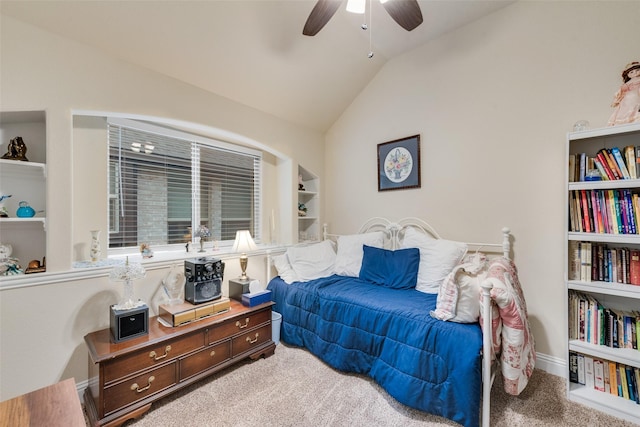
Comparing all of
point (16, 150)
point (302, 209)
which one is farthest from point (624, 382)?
point (16, 150)

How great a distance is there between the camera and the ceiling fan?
1.60 m

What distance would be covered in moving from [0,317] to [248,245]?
5.28 feet

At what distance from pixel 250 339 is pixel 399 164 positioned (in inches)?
93.4

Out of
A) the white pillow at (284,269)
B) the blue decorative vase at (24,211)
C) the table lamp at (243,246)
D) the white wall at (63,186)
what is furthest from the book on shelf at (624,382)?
the blue decorative vase at (24,211)

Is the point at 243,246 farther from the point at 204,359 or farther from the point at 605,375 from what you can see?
the point at 605,375

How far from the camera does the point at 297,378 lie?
2.10 m

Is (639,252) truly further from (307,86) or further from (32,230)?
(32,230)

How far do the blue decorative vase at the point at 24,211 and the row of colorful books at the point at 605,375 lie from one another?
12.4ft

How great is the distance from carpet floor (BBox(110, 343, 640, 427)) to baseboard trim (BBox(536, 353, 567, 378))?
0.23ft

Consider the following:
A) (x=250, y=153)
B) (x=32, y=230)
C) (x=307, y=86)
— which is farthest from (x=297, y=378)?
(x=307, y=86)

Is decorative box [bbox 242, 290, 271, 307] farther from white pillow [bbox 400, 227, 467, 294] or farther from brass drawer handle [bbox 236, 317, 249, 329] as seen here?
white pillow [bbox 400, 227, 467, 294]

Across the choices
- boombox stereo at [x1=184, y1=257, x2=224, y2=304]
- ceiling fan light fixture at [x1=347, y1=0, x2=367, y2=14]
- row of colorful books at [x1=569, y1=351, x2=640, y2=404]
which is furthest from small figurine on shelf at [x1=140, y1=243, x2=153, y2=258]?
row of colorful books at [x1=569, y1=351, x2=640, y2=404]

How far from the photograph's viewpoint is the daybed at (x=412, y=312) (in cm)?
157

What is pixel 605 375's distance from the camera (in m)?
1.84
